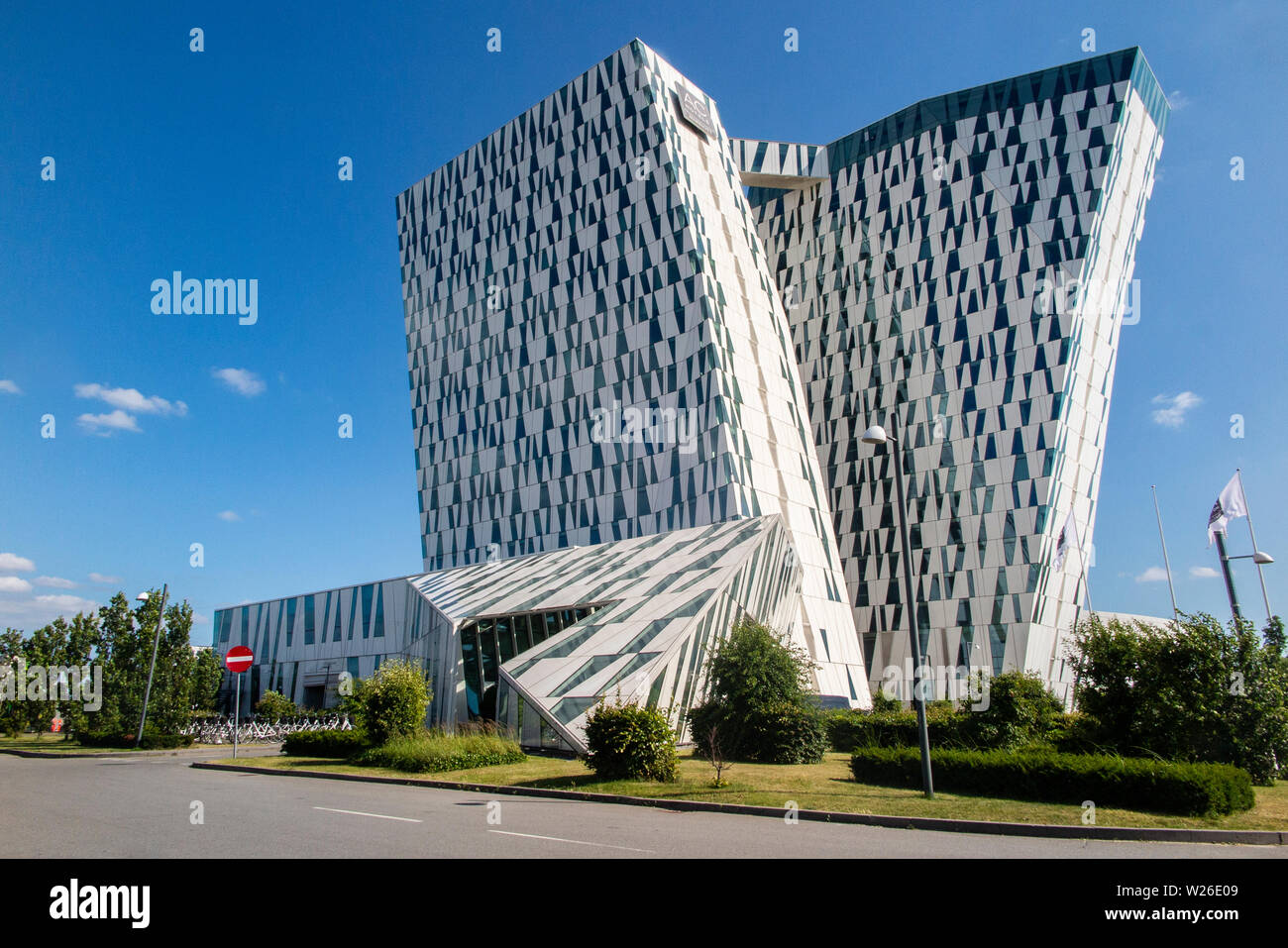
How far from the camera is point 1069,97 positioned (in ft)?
192

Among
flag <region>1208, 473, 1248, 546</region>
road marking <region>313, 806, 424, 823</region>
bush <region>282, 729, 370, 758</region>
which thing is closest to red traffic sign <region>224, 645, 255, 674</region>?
bush <region>282, 729, 370, 758</region>

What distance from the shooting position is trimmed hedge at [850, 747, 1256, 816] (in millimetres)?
12914

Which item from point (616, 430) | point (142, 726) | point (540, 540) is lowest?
point (142, 726)

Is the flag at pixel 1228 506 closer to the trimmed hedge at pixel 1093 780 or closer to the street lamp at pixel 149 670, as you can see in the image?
the trimmed hedge at pixel 1093 780

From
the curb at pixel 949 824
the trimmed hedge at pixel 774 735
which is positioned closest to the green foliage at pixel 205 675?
the curb at pixel 949 824

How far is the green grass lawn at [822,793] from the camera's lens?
498 inches

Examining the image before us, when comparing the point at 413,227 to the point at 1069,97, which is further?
the point at 413,227

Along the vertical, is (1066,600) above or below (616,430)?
below

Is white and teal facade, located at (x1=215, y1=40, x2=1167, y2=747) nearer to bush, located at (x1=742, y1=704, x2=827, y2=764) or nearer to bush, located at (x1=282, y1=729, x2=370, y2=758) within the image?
bush, located at (x1=282, y1=729, x2=370, y2=758)

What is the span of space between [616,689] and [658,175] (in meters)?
40.5

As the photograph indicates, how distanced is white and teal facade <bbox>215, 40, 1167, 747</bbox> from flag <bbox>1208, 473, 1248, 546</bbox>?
741 inches
